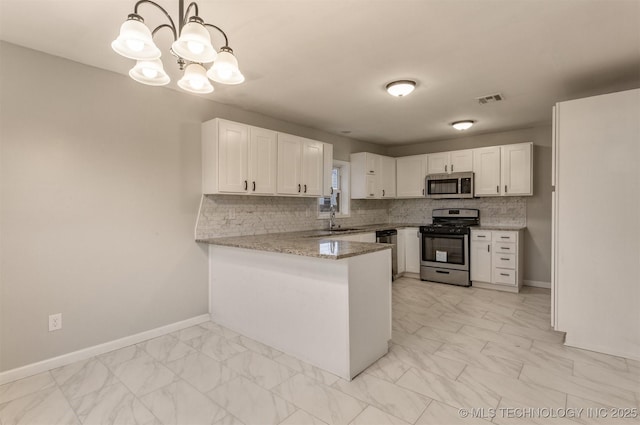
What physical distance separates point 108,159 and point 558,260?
4.17m

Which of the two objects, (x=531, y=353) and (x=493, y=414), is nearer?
(x=493, y=414)

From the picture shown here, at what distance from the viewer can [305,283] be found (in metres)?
2.62

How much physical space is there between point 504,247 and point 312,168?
3.08 meters

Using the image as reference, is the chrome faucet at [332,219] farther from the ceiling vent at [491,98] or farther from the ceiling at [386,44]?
the ceiling vent at [491,98]

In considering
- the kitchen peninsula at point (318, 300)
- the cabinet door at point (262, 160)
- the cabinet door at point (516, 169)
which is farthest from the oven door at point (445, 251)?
the cabinet door at point (262, 160)

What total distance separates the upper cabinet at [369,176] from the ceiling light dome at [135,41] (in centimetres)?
424

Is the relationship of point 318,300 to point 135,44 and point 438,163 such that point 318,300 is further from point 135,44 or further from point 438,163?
point 438,163

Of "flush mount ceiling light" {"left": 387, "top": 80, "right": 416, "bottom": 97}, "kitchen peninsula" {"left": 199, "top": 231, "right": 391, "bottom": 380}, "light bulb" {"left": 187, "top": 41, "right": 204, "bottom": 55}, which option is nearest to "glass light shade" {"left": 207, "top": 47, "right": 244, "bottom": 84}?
"light bulb" {"left": 187, "top": 41, "right": 204, "bottom": 55}

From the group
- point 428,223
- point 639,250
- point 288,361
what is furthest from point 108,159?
point 428,223

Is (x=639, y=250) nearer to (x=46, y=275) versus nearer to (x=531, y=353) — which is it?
(x=531, y=353)

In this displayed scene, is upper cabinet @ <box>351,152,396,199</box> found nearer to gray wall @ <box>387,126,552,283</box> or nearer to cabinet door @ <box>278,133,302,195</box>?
cabinet door @ <box>278,133,302,195</box>

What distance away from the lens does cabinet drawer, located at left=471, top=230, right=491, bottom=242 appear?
4.87 m

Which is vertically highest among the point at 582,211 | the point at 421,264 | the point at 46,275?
the point at 582,211

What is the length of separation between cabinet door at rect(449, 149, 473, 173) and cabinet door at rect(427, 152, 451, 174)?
0.09 m
